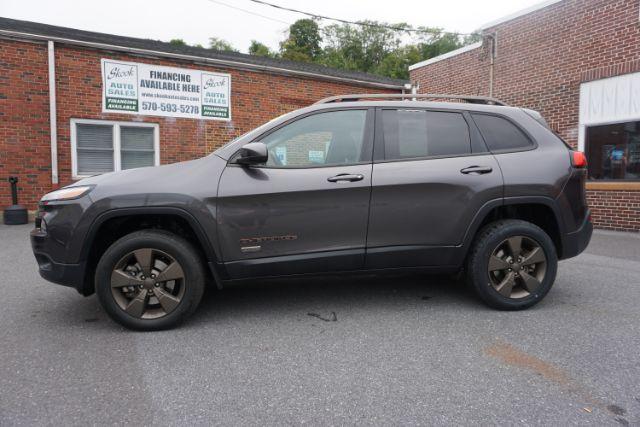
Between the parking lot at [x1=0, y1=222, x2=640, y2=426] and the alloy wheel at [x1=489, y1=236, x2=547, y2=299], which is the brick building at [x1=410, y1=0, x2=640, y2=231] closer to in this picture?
the parking lot at [x1=0, y1=222, x2=640, y2=426]

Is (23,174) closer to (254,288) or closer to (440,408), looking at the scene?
(254,288)

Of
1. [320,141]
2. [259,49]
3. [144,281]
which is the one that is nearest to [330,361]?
[144,281]

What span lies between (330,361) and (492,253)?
5.60ft

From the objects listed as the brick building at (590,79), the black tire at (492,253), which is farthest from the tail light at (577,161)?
the brick building at (590,79)

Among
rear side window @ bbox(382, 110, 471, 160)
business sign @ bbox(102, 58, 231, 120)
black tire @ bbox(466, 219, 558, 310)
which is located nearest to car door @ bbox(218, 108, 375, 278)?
rear side window @ bbox(382, 110, 471, 160)

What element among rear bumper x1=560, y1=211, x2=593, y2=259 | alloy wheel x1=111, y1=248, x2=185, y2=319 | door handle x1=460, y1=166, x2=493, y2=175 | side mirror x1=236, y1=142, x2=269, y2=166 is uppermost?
side mirror x1=236, y1=142, x2=269, y2=166

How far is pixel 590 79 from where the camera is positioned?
9.20 m

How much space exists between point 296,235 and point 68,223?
5.41ft

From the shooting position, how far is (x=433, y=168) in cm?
346

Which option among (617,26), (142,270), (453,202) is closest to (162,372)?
(142,270)

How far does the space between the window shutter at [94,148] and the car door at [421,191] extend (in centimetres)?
879

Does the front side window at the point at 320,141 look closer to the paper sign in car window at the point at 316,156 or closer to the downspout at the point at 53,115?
the paper sign in car window at the point at 316,156

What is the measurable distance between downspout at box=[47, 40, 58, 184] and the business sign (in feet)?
3.28

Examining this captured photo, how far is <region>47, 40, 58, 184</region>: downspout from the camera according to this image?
950cm
